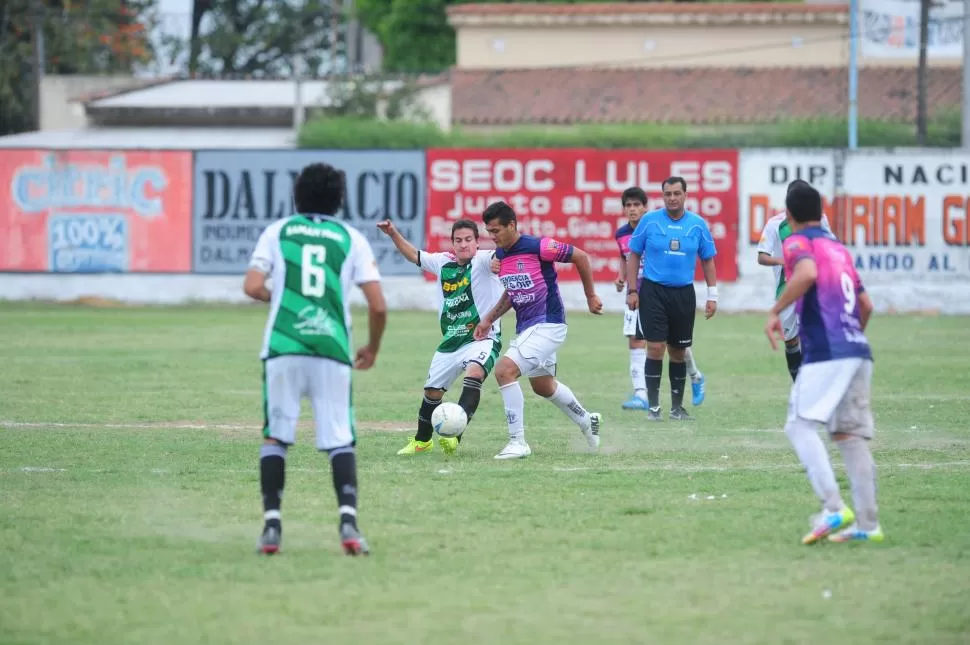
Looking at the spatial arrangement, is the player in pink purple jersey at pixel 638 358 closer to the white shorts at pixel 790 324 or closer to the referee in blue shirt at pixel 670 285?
the referee in blue shirt at pixel 670 285

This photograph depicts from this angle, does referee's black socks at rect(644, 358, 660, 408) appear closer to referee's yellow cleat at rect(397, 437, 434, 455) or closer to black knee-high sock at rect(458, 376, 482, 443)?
black knee-high sock at rect(458, 376, 482, 443)

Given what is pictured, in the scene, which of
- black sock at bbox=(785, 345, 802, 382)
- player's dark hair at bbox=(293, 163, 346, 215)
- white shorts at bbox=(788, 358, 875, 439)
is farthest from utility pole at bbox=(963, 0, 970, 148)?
player's dark hair at bbox=(293, 163, 346, 215)

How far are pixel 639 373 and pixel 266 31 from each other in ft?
152

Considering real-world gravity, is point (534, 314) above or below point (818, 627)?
above

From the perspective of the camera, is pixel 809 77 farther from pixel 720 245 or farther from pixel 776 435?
pixel 776 435

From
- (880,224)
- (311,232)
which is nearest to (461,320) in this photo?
(311,232)

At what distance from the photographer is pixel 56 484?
31.3 feet

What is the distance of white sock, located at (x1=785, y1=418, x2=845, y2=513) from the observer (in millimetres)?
7609

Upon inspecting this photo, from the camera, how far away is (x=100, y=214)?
30031 millimetres

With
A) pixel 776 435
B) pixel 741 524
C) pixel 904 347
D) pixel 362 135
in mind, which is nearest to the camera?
pixel 741 524

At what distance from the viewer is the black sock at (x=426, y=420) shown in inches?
445

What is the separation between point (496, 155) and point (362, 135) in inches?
131

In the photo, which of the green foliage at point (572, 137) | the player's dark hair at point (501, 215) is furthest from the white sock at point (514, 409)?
the green foliage at point (572, 137)

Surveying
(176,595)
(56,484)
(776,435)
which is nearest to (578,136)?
(776,435)
